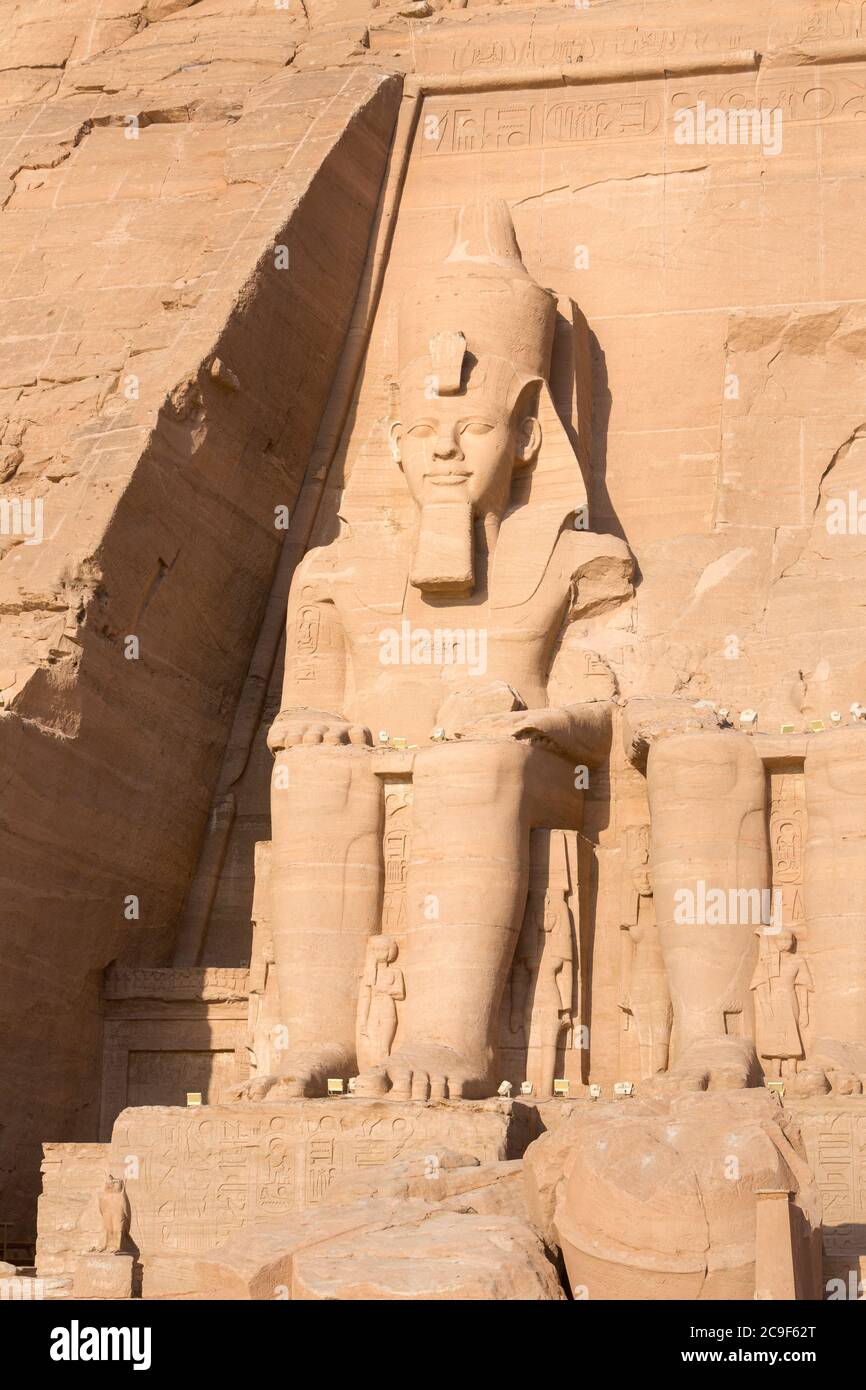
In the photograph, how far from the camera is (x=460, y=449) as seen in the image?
1082 cm

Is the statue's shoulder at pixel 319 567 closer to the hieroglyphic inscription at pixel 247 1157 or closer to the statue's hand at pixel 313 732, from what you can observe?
the statue's hand at pixel 313 732

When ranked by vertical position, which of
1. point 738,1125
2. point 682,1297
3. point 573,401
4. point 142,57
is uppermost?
point 142,57

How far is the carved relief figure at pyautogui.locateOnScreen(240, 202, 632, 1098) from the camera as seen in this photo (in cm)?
977

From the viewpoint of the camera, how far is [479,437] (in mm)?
10844

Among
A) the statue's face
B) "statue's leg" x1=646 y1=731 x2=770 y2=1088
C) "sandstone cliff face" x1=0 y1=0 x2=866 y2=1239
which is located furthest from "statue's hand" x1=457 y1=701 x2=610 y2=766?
the statue's face

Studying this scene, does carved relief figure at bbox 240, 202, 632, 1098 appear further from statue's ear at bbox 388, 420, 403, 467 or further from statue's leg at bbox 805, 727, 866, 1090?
statue's leg at bbox 805, 727, 866, 1090

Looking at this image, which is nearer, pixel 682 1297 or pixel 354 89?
pixel 682 1297

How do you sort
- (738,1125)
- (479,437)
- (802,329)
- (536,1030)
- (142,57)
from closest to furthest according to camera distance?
(738,1125) < (536,1030) < (479,437) < (802,329) < (142,57)

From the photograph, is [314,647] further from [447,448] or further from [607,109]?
[607,109]

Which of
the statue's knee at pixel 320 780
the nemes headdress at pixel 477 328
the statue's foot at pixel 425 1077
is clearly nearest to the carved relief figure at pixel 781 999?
the statue's foot at pixel 425 1077

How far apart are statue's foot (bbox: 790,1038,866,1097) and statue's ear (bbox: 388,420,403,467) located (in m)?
3.37
